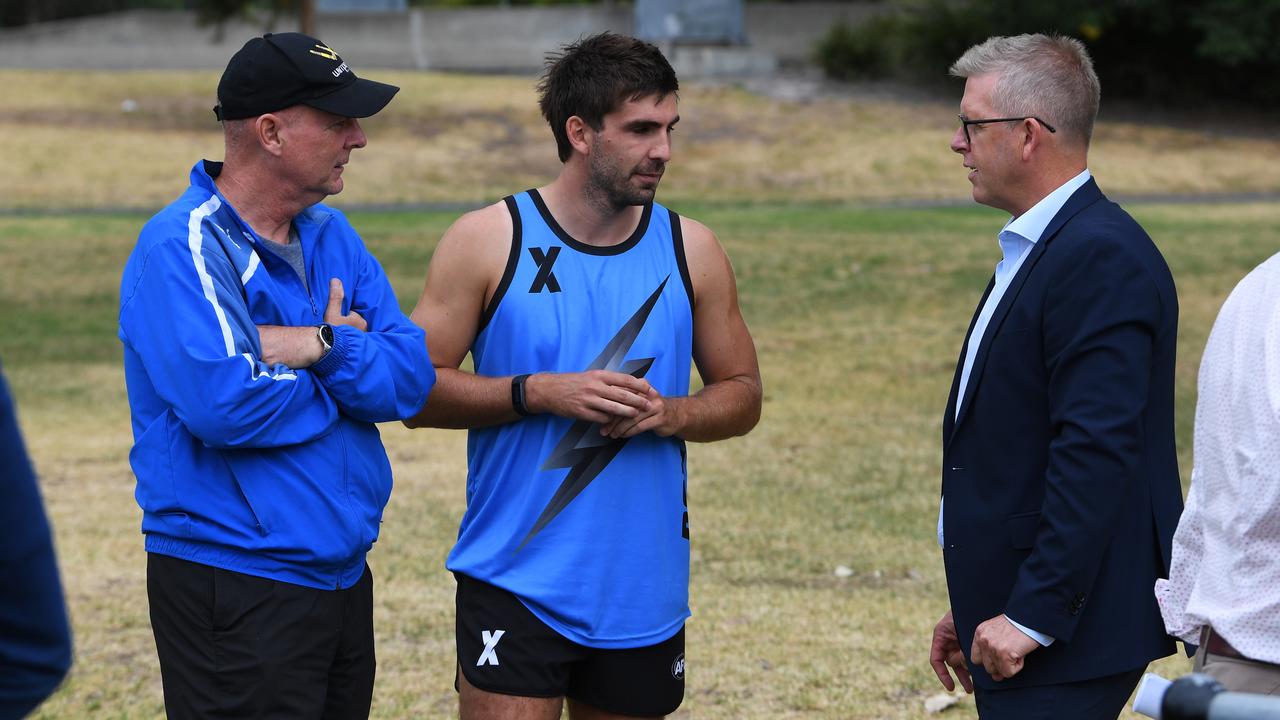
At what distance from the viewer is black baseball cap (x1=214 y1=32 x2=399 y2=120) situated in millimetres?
3457

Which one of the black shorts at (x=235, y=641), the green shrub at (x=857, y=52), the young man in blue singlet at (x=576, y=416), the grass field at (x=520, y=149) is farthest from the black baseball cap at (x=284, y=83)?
the green shrub at (x=857, y=52)

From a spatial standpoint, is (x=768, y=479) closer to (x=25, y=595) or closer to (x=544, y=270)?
(x=544, y=270)

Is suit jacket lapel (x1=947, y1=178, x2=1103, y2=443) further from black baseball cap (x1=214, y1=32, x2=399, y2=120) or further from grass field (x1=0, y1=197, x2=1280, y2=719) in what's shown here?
grass field (x1=0, y1=197, x2=1280, y2=719)

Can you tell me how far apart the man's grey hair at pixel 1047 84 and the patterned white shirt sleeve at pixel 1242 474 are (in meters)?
0.64

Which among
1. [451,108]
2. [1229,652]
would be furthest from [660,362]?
[451,108]

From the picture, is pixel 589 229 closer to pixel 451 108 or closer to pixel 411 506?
pixel 411 506

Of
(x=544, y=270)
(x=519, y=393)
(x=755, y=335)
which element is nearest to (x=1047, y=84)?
(x=544, y=270)

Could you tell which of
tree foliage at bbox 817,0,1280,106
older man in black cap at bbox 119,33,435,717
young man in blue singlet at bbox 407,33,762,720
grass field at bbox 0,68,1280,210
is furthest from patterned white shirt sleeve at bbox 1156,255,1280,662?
tree foliage at bbox 817,0,1280,106

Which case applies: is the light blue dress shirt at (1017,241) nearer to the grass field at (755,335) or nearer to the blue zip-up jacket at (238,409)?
the blue zip-up jacket at (238,409)

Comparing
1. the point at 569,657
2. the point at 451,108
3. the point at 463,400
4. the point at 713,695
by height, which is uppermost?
the point at 463,400

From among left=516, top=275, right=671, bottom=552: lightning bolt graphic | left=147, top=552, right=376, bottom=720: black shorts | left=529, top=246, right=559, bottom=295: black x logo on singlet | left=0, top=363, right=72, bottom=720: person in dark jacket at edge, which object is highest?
left=0, top=363, right=72, bottom=720: person in dark jacket at edge

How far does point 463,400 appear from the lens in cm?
378

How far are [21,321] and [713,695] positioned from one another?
1148cm

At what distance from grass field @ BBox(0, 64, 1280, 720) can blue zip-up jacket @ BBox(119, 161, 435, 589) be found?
2.36 metres
